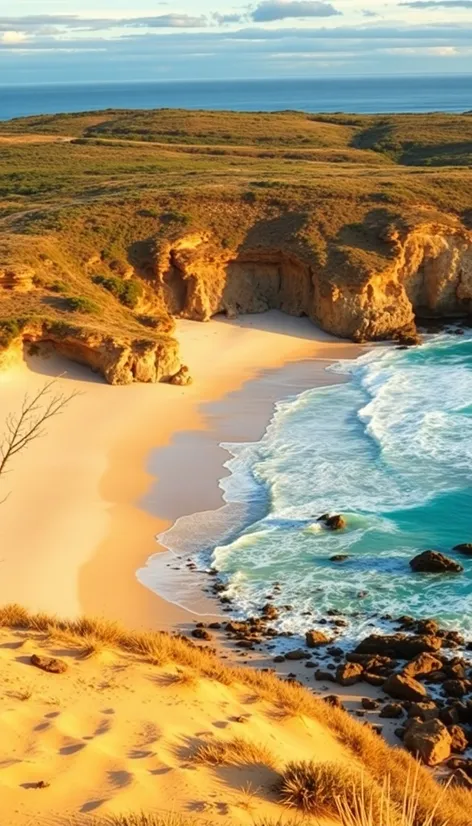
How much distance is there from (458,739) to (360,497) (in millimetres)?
12154

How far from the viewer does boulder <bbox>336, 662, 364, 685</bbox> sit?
17797mm

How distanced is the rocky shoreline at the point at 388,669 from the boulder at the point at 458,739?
2 centimetres

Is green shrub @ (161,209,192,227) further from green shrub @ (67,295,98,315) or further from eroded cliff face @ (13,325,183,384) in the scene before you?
eroded cliff face @ (13,325,183,384)

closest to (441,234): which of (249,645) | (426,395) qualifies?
(426,395)

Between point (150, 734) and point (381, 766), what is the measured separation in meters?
2.94

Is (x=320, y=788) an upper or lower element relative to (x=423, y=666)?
upper

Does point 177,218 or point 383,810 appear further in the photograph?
point 177,218

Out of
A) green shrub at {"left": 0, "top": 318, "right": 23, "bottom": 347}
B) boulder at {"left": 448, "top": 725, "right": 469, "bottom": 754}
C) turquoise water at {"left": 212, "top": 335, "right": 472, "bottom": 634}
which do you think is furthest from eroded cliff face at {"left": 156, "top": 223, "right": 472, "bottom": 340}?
boulder at {"left": 448, "top": 725, "right": 469, "bottom": 754}

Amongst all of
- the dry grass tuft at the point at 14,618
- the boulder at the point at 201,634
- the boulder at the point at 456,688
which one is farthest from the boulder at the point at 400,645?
the dry grass tuft at the point at 14,618

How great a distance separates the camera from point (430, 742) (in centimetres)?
1502

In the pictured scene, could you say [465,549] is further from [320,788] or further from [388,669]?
[320,788]

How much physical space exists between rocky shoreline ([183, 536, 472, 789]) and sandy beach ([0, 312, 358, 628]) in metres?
1.99

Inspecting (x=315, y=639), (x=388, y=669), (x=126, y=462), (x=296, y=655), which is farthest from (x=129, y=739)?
(x=126, y=462)

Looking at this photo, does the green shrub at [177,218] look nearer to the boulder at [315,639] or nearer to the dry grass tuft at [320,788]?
the boulder at [315,639]
